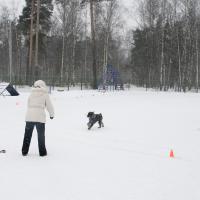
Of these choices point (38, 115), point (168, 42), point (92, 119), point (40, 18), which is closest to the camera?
point (38, 115)

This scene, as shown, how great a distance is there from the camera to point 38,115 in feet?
28.3

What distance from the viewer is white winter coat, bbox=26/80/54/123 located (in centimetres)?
862

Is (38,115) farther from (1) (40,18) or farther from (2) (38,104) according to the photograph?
(1) (40,18)

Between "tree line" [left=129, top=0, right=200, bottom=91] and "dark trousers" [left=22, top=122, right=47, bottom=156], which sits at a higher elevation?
"tree line" [left=129, top=0, right=200, bottom=91]

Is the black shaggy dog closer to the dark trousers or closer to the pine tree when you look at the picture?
the dark trousers

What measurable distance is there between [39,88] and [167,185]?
3730 millimetres

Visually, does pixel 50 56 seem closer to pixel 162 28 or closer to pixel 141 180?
pixel 162 28

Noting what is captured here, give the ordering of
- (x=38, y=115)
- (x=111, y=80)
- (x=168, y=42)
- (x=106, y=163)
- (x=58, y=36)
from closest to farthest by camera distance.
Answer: (x=106, y=163) < (x=38, y=115) < (x=111, y=80) < (x=168, y=42) < (x=58, y=36)

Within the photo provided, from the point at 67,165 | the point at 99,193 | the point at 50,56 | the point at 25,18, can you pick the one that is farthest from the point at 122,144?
the point at 50,56

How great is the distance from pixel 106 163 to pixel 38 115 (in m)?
1.84

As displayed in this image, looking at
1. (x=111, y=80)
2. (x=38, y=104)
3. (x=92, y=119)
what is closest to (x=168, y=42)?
(x=111, y=80)

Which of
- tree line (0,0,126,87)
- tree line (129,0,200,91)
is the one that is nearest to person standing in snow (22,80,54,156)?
tree line (0,0,126,87)

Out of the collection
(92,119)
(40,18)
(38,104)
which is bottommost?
(92,119)

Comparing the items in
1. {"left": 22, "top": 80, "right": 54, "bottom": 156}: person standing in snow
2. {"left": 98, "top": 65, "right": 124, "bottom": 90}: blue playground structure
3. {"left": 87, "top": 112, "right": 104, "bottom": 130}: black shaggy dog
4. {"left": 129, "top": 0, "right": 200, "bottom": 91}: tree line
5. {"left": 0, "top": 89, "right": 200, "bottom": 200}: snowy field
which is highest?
{"left": 129, "top": 0, "right": 200, "bottom": 91}: tree line
